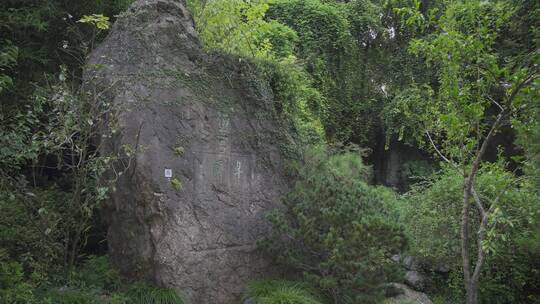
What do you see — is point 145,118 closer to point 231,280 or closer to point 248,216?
point 248,216

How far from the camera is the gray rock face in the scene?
534 centimetres

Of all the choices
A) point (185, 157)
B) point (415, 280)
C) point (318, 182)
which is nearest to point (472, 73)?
point (318, 182)

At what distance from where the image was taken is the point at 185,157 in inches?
219

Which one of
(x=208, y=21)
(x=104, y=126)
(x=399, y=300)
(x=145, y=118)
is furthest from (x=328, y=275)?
(x=208, y=21)

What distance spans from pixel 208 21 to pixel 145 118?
8.60 feet

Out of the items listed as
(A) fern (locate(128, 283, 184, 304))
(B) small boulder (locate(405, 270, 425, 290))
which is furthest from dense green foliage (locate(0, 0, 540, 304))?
(B) small boulder (locate(405, 270, 425, 290))

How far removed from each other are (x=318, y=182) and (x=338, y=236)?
744mm

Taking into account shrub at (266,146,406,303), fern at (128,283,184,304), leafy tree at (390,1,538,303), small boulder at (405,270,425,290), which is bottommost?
small boulder at (405,270,425,290)

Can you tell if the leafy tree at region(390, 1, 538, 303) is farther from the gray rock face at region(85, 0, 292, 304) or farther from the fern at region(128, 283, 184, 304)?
the fern at region(128, 283, 184, 304)

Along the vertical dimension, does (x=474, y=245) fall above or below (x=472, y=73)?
below

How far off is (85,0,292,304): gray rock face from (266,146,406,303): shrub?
19.5 inches

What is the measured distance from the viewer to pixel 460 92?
4.67 meters

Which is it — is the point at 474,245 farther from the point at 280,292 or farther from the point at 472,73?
the point at 280,292

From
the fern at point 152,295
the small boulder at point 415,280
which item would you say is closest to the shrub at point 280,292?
the fern at point 152,295
